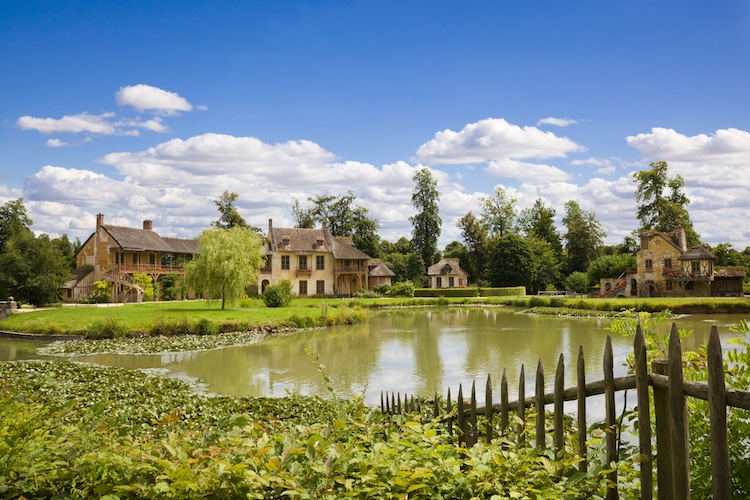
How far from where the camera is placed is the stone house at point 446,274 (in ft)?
218

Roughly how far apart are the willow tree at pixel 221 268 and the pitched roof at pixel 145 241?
54.8 ft

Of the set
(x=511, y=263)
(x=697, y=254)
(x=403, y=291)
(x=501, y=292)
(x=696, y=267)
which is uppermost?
(x=697, y=254)

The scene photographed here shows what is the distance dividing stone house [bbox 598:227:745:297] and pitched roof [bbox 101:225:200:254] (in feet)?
133

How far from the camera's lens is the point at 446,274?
217ft

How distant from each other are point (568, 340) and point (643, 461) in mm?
23195

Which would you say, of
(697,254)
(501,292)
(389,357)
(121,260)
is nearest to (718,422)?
(389,357)

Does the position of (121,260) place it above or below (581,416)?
above

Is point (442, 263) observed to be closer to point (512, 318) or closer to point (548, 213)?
point (548, 213)

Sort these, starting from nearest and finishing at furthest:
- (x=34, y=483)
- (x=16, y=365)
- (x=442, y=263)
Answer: (x=34, y=483) < (x=16, y=365) < (x=442, y=263)

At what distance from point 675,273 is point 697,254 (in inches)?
93.8

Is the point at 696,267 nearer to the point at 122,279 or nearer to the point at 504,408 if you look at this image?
the point at 122,279

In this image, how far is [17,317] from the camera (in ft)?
98.6

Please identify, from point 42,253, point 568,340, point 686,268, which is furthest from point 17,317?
point 686,268

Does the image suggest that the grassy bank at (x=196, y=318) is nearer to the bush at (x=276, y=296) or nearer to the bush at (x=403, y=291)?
the bush at (x=276, y=296)
